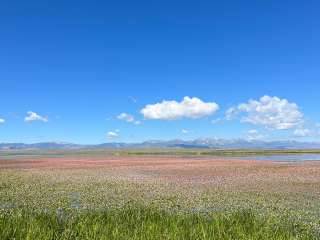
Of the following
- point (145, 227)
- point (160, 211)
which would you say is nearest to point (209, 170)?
point (160, 211)

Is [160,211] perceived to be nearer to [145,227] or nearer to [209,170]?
[145,227]

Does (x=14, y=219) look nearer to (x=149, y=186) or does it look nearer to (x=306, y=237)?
(x=306, y=237)

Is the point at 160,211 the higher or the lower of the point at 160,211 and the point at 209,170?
the lower

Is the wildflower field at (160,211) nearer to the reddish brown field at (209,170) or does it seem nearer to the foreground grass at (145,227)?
the foreground grass at (145,227)

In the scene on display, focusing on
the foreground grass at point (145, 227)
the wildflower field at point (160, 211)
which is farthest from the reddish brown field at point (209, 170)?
the foreground grass at point (145, 227)

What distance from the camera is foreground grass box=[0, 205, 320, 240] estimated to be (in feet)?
43.1

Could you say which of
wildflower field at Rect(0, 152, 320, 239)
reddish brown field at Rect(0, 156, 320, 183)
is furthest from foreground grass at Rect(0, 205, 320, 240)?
reddish brown field at Rect(0, 156, 320, 183)

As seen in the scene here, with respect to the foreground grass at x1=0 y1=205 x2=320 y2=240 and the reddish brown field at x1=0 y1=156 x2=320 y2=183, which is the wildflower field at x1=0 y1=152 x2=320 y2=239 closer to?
the foreground grass at x1=0 y1=205 x2=320 y2=240

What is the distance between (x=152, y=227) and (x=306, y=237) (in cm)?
481

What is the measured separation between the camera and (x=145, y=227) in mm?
14508

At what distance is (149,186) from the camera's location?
31.8 meters

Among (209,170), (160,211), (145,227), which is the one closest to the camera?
(145,227)

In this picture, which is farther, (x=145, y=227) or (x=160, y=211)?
(x=160, y=211)

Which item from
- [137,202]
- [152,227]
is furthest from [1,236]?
[137,202]
